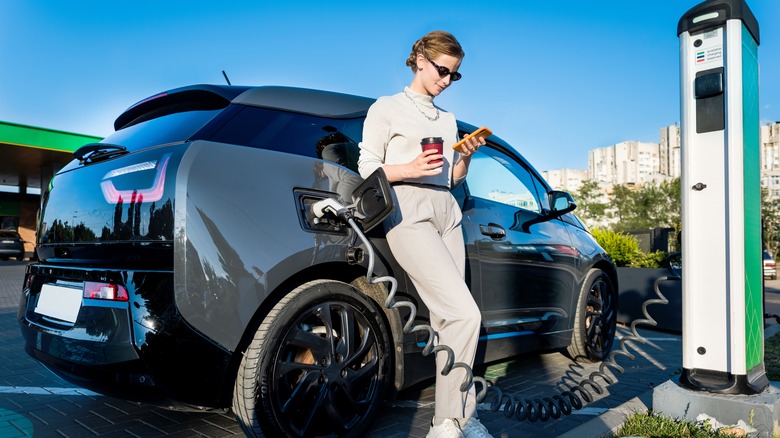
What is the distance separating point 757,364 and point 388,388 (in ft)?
6.30

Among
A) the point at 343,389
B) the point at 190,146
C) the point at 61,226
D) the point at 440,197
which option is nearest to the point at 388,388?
the point at 343,389

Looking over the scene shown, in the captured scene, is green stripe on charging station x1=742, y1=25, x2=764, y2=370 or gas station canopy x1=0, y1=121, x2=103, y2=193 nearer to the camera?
green stripe on charging station x1=742, y1=25, x2=764, y2=370

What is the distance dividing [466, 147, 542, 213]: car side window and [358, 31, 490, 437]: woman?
0.96 metres

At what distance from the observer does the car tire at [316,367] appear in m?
2.21

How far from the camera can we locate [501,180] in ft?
13.2

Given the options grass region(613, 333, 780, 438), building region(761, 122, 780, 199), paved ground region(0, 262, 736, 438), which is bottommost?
paved ground region(0, 262, 736, 438)

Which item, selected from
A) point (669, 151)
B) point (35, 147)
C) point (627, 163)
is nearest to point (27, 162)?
point (35, 147)

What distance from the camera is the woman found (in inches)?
94.4

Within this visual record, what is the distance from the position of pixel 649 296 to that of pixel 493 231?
444 cm

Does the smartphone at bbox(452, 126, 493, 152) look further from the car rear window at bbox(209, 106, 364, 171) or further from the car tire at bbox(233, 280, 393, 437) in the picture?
the car tire at bbox(233, 280, 393, 437)

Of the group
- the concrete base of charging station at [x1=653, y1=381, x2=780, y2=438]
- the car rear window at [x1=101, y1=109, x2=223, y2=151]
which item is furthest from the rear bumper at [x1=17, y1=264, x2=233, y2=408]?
the concrete base of charging station at [x1=653, y1=381, x2=780, y2=438]

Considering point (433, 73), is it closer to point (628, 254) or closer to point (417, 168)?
point (417, 168)

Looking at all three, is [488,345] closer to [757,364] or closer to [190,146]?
[757,364]

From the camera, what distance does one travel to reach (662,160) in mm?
124938
